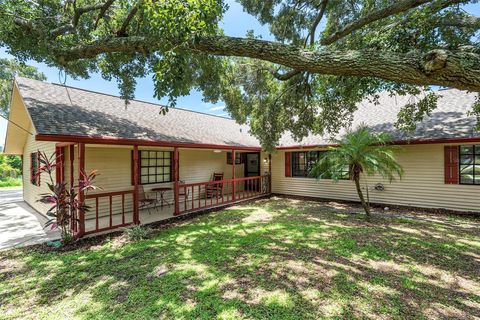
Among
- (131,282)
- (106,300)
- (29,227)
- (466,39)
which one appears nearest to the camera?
(106,300)

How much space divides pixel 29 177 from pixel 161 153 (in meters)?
5.99

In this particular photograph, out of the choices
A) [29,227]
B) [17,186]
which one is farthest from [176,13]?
[17,186]

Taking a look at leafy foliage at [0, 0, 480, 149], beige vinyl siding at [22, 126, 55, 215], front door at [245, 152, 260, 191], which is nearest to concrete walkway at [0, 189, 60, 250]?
beige vinyl siding at [22, 126, 55, 215]

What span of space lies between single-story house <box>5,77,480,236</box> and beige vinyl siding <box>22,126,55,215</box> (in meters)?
0.05

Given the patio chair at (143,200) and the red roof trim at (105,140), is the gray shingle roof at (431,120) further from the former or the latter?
the patio chair at (143,200)

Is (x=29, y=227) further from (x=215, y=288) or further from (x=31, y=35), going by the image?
(x=215, y=288)

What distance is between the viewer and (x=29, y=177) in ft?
31.8

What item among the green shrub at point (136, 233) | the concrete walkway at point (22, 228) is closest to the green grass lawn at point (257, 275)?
the green shrub at point (136, 233)

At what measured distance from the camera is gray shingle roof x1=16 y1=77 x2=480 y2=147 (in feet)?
20.0

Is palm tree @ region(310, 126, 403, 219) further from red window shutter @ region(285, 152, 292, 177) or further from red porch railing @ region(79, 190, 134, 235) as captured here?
red porch railing @ region(79, 190, 134, 235)

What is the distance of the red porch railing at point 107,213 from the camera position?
A: 234 inches

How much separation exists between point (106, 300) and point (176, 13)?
421cm

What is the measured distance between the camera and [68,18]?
719 centimetres

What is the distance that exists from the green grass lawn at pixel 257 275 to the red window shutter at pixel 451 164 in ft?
6.56
